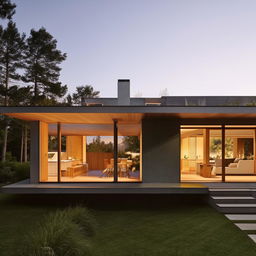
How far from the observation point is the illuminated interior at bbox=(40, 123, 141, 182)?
12.1 metres

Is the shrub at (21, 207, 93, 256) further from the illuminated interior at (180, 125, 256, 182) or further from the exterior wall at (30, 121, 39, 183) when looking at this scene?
the illuminated interior at (180, 125, 256, 182)

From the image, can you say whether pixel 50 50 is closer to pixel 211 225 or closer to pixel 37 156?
pixel 37 156

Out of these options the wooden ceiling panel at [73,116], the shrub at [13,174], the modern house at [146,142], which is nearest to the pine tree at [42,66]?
the shrub at [13,174]

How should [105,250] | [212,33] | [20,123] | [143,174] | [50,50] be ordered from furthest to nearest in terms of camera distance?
[50,50], [20,123], [212,33], [143,174], [105,250]

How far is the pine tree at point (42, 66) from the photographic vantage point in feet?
101

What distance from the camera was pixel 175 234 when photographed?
7.04 meters

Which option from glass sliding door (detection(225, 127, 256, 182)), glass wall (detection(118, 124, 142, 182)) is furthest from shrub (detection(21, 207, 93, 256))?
glass sliding door (detection(225, 127, 256, 182))

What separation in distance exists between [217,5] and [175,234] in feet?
45.9

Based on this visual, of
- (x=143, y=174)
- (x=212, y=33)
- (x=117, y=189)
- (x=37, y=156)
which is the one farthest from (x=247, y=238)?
(x=212, y=33)

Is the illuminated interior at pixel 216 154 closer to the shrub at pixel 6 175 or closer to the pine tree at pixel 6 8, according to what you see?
the shrub at pixel 6 175

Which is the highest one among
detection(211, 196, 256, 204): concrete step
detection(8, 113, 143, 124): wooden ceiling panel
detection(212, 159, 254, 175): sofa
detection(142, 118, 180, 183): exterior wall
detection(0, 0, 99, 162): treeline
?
detection(0, 0, 99, 162): treeline

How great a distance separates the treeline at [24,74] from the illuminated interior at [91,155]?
32.8ft

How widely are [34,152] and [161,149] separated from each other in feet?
15.7

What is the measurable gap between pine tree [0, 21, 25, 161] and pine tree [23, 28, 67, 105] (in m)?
1.86
